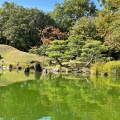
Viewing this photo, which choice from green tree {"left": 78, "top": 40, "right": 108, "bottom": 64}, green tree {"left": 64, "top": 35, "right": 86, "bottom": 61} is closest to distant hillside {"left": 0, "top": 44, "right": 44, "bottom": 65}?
green tree {"left": 64, "top": 35, "right": 86, "bottom": 61}

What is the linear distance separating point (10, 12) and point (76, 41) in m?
13.8

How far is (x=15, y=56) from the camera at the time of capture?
29.8 m

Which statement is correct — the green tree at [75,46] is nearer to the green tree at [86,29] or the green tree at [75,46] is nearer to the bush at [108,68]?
the green tree at [86,29]

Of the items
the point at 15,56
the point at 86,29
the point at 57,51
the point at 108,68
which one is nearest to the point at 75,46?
the point at 57,51

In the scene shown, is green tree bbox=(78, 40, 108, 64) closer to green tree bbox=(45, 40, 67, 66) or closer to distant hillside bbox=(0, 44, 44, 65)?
green tree bbox=(45, 40, 67, 66)

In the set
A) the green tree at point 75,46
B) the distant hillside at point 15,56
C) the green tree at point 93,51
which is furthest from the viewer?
the distant hillside at point 15,56

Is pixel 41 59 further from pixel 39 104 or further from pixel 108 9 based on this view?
pixel 39 104

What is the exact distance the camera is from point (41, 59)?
28406 mm

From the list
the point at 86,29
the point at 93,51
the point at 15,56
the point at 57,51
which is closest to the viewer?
the point at 93,51

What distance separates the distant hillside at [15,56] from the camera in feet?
92.2

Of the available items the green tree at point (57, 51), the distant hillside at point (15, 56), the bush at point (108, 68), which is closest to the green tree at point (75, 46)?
the green tree at point (57, 51)

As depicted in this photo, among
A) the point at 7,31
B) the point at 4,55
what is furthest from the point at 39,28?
the point at 4,55

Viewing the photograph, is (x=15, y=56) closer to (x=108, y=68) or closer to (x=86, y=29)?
(x=86, y=29)

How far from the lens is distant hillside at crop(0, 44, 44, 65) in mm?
28091
